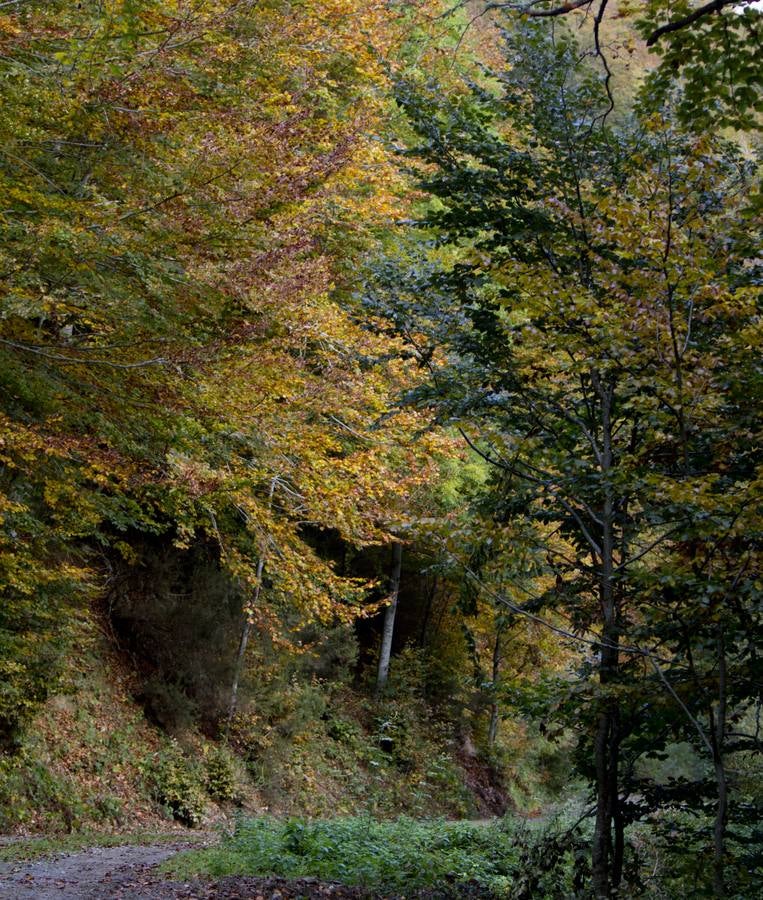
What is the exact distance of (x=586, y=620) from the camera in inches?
244

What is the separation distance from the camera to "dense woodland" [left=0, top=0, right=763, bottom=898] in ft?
17.6

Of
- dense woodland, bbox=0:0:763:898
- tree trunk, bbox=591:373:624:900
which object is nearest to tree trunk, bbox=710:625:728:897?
dense woodland, bbox=0:0:763:898

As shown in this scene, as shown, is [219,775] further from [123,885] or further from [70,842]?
[123,885]

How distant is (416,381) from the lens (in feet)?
39.4

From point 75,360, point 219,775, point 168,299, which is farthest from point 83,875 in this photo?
point 219,775

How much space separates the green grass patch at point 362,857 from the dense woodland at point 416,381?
60 mm

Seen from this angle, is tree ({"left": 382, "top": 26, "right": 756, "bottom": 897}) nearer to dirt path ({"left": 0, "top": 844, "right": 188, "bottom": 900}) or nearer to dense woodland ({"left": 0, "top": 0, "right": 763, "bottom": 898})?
dense woodland ({"left": 0, "top": 0, "right": 763, "bottom": 898})

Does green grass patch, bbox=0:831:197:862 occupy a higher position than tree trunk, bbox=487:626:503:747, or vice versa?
tree trunk, bbox=487:626:503:747

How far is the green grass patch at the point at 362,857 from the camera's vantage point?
7.08 m

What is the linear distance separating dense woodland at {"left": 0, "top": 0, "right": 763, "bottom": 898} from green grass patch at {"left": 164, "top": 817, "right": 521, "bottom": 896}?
0.06 metres

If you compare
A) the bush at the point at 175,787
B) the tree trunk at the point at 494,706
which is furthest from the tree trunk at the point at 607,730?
the tree trunk at the point at 494,706

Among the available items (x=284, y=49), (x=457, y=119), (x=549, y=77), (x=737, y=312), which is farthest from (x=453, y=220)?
(x=284, y=49)

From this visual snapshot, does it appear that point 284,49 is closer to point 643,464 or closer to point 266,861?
point 643,464

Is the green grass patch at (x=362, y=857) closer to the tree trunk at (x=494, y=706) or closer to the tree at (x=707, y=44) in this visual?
the tree at (x=707, y=44)
